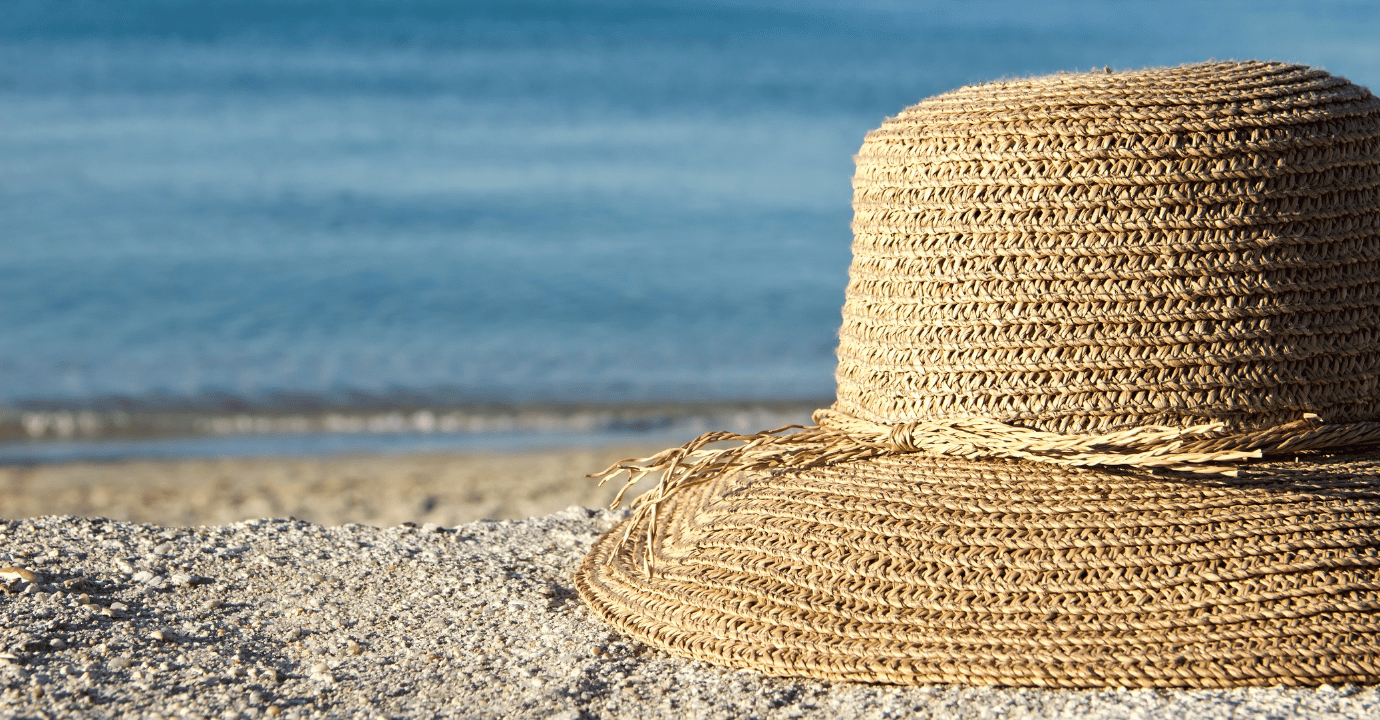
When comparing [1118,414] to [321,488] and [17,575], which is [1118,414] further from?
[321,488]

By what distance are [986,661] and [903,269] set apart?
637 mm

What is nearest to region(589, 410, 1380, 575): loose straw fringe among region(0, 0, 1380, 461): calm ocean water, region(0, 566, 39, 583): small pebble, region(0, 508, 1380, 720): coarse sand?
region(0, 508, 1380, 720): coarse sand

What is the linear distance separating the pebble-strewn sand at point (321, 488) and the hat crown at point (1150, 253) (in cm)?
278

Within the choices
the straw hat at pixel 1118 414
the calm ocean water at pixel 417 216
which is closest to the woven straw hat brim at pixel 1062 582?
the straw hat at pixel 1118 414

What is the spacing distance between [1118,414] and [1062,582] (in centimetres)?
27

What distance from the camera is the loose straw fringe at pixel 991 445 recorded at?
5.71 feet

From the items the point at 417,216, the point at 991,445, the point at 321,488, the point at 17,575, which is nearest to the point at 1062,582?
the point at 991,445

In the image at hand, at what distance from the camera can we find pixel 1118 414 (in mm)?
1826

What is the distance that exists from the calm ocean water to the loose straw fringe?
14.4 ft

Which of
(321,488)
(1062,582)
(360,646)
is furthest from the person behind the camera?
(321,488)

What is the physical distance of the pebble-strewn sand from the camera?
4.69 m

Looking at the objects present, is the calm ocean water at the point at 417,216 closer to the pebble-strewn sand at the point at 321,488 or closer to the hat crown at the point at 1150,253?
the pebble-strewn sand at the point at 321,488

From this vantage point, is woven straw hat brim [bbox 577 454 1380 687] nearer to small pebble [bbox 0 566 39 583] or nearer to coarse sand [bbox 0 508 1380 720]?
coarse sand [bbox 0 508 1380 720]

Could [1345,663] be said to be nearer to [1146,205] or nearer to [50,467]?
[1146,205]
